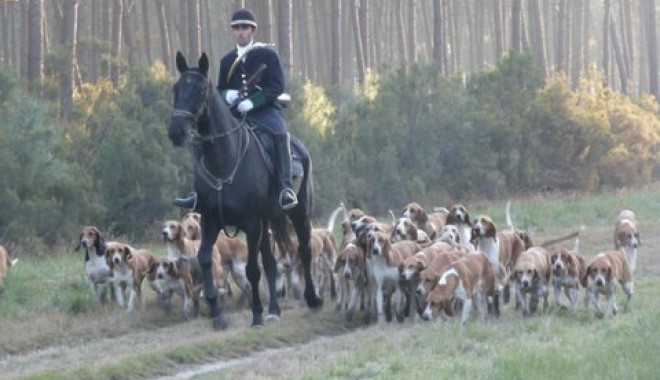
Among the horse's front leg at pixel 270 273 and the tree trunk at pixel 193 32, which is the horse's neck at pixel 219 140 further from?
the tree trunk at pixel 193 32

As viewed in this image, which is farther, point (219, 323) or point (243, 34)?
point (243, 34)

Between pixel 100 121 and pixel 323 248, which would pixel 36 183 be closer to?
pixel 100 121

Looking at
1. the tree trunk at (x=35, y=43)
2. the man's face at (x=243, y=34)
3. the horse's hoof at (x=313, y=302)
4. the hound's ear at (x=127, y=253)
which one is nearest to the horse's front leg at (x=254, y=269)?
the horse's hoof at (x=313, y=302)

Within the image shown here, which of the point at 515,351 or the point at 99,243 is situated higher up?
the point at 99,243

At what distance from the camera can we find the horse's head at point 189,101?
13789 mm

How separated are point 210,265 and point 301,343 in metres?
1.38

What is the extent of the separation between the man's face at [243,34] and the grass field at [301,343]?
320 cm

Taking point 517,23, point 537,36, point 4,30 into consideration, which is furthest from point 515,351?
point 537,36

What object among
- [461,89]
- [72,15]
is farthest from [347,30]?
[72,15]

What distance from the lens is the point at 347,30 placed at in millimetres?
64312

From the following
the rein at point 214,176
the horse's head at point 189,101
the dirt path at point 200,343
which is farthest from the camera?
the rein at point 214,176

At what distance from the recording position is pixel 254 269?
1573 centimetres

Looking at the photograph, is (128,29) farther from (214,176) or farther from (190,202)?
(214,176)

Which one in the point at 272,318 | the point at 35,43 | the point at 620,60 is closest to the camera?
the point at 272,318
